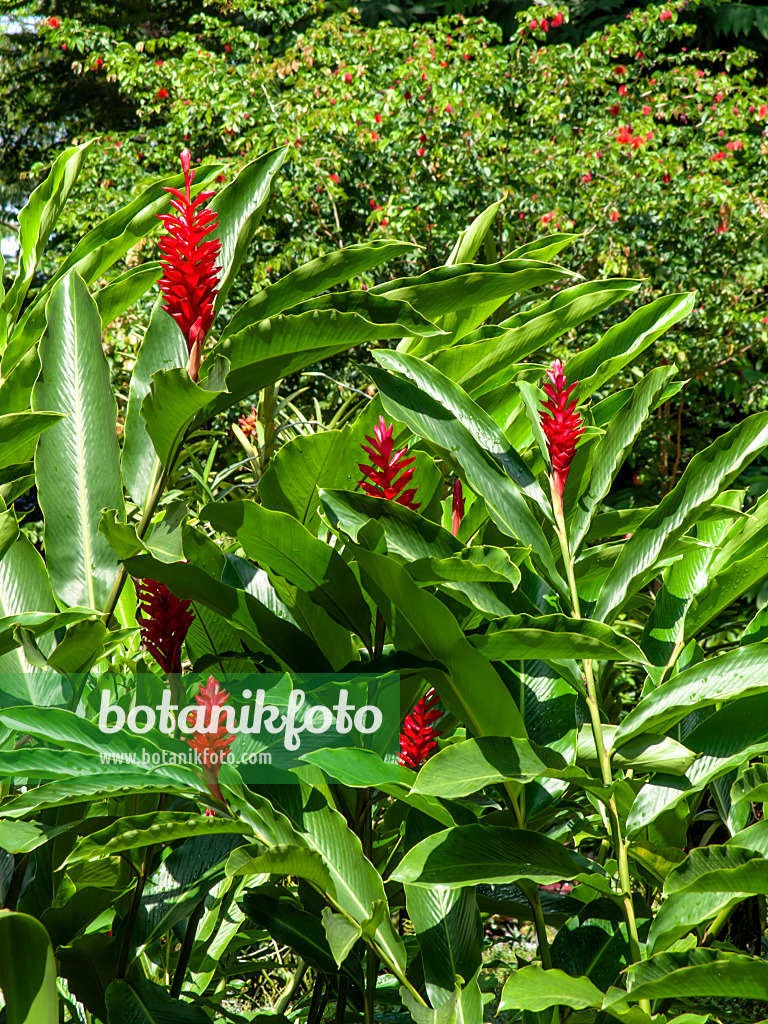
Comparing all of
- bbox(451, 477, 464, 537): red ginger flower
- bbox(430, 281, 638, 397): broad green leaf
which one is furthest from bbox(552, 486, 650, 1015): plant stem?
bbox(430, 281, 638, 397): broad green leaf

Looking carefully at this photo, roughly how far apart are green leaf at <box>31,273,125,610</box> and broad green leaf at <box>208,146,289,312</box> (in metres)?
0.17

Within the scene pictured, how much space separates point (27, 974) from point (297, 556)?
411 mm

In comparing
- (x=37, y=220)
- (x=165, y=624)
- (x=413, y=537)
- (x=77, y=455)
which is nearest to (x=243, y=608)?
(x=165, y=624)

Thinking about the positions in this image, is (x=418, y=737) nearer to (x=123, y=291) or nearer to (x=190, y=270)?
(x=190, y=270)

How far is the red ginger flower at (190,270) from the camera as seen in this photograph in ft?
2.94

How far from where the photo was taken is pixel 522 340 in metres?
1.01

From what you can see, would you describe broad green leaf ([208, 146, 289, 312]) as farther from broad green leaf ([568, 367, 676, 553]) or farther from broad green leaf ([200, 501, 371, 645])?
broad green leaf ([568, 367, 676, 553])

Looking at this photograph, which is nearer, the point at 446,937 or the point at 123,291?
the point at 446,937

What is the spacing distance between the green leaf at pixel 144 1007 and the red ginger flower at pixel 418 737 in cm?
33

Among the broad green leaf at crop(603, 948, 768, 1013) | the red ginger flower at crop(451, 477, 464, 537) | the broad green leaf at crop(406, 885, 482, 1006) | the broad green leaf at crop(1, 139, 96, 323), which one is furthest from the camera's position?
the broad green leaf at crop(1, 139, 96, 323)

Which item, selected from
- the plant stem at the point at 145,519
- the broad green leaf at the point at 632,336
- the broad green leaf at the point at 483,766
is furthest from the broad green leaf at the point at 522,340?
the broad green leaf at the point at 483,766

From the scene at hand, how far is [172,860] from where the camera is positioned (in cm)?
104

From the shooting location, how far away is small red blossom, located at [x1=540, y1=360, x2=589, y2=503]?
2.93 feet

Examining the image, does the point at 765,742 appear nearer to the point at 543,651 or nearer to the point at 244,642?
the point at 543,651
